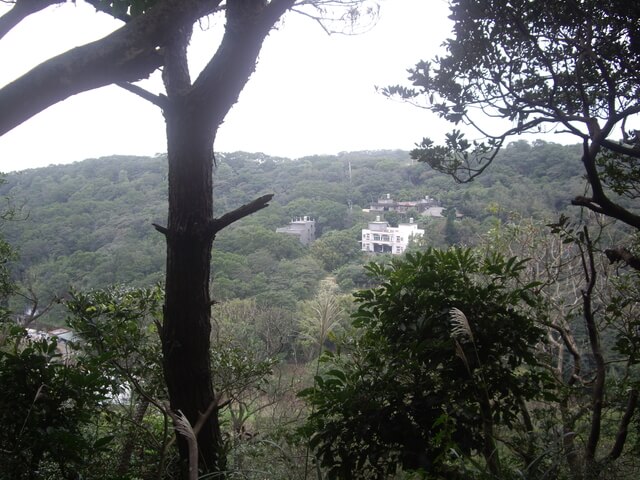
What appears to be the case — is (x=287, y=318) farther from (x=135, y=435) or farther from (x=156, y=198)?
(x=135, y=435)

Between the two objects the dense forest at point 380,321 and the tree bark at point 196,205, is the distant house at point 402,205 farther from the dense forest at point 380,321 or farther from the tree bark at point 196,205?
the tree bark at point 196,205

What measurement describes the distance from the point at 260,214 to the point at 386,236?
22.0 feet

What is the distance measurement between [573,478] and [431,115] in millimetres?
1570

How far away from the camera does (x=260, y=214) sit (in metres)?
21.4

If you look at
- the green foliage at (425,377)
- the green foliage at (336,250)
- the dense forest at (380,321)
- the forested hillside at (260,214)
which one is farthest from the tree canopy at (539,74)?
the green foliage at (336,250)

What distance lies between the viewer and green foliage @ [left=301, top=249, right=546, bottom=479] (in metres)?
1.22

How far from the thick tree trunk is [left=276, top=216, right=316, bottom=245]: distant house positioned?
18.5 m

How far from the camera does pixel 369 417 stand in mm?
1232

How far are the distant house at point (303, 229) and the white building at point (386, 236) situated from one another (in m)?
3.00

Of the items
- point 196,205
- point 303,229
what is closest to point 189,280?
point 196,205

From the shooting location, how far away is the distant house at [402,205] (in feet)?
52.8

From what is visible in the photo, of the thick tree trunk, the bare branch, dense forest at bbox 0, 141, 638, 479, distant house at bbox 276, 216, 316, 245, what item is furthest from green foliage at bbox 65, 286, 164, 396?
distant house at bbox 276, 216, 316, 245

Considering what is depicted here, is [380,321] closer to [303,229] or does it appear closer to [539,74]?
[539,74]

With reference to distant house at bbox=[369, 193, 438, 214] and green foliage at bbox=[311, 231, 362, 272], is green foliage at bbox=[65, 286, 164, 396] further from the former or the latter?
green foliage at bbox=[311, 231, 362, 272]
